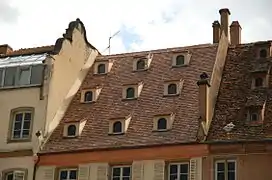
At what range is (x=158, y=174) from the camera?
1470 inches

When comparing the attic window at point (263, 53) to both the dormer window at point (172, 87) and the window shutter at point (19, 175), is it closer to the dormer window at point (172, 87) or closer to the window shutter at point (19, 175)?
the dormer window at point (172, 87)

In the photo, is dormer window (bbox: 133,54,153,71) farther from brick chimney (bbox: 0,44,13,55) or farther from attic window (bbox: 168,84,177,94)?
brick chimney (bbox: 0,44,13,55)

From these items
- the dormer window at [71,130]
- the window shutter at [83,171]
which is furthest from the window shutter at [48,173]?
the dormer window at [71,130]

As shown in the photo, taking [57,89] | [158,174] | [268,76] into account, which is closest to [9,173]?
[57,89]

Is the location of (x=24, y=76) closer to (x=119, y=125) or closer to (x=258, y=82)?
(x=119, y=125)

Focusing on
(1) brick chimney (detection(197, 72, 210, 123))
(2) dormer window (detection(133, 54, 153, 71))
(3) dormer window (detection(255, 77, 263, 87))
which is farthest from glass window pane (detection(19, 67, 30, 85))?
(3) dormer window (detection(255, 77, 263, 87))

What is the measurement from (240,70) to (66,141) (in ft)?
35.9

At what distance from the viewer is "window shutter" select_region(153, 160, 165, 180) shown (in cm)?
3725

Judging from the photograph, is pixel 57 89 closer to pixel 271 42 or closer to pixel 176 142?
pixel 176 142

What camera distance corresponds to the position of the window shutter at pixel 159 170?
37.2m

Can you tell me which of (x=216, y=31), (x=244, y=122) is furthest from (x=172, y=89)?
(x=216, y=31)

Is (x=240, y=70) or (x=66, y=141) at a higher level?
(x=240, y=70)

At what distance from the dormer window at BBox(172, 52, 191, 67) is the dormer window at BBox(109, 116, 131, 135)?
5424 mm

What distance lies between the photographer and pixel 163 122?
129 ft
